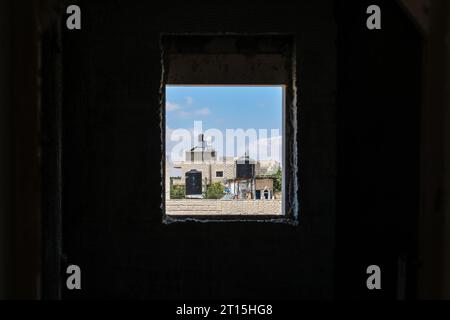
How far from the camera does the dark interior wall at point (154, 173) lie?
3.26 m

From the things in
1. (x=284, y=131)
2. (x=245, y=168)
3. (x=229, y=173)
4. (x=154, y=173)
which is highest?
(x=284, y=131)

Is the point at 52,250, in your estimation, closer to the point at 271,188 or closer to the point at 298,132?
the point at 298,132

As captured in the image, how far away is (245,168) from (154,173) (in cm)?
1170

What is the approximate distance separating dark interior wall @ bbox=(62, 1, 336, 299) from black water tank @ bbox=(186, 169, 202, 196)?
502 inches

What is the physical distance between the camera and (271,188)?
1564cm

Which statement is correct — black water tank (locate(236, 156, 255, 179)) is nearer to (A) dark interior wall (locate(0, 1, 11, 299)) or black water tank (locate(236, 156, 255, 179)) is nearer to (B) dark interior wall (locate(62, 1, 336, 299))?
(B) dark interior wall (locate(62, 1, 336, 299))

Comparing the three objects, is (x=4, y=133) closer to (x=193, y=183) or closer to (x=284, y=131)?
(x=284, y=131)

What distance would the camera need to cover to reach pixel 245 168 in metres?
14.9

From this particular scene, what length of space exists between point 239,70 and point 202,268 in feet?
5.41

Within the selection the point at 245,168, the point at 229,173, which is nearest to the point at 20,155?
the point at 245,168

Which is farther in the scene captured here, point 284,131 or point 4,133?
point 284,131

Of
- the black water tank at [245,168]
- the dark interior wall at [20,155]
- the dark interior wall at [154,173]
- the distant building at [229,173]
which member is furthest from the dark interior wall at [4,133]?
the black water tank at [245,168]
